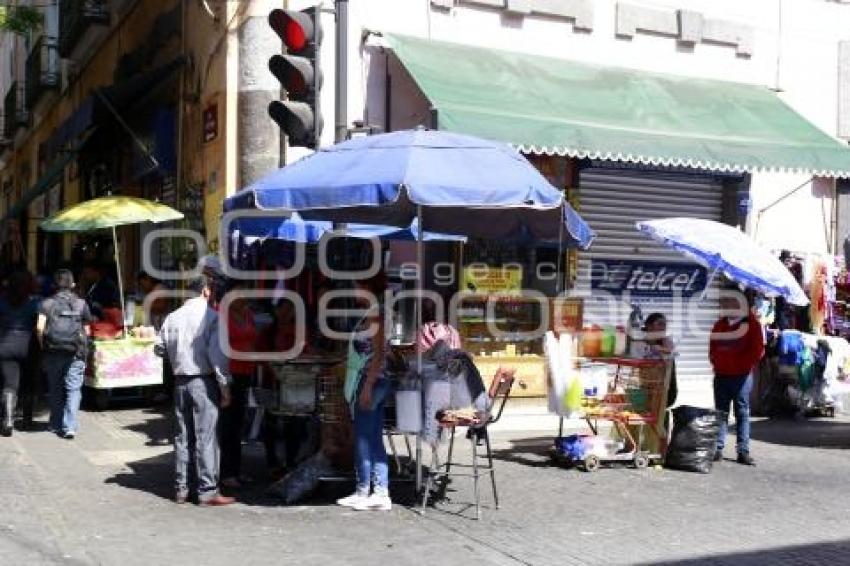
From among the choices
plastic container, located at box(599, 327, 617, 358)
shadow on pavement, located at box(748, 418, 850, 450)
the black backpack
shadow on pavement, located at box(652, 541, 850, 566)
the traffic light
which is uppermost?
the traffic light

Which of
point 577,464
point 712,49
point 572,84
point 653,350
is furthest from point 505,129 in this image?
point 712,49

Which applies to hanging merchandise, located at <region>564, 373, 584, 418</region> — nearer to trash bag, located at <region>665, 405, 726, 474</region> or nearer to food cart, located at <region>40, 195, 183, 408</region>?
trash bag, located at <region>665, 405, 726, 474</region>

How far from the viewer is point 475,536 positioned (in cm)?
666

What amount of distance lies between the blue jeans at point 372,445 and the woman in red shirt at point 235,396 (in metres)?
1.23

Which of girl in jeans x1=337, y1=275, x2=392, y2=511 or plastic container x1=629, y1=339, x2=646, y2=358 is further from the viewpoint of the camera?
plastic container x1=629, y1=339, x2=646, y2=358

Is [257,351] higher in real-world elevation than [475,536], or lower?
higher

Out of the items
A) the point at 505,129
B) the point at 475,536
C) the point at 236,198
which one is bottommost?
the point at 475,536

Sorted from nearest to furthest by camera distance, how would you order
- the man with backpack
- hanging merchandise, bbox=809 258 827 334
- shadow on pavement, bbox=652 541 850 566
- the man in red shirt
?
shadow on pavement, bbox=652 541 850 566
the man in red shirt
the man with backpack
hanging merchandise, bbox=809 258 827 334

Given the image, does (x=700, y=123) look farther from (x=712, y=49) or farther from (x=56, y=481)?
(x=56, y=481)

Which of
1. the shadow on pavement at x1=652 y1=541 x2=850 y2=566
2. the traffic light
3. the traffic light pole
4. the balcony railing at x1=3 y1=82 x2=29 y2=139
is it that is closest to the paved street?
the shadow on pavement at x1=652 y1=541 x2=850 y2=566

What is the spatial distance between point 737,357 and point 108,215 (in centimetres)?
714

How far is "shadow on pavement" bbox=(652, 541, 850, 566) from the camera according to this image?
6.15m

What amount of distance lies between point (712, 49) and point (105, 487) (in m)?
10.1

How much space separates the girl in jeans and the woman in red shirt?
1.14 meters
